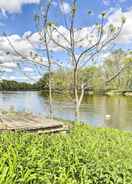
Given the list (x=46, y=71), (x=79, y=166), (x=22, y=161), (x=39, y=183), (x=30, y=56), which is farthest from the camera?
(x=46, y=71)

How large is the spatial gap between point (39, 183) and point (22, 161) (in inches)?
15.5

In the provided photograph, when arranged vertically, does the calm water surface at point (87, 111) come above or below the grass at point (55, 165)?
below

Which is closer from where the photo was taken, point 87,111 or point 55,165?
point 55,165

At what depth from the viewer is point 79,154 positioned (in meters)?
3.43

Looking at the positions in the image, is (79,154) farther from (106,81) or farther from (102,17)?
(106,81)

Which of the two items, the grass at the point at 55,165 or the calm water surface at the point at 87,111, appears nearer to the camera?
the grass at the point at 55,165

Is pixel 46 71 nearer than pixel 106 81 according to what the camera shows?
No

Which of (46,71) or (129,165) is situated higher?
(46,71)

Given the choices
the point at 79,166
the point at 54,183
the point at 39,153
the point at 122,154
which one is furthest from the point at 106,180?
the point at 122,154

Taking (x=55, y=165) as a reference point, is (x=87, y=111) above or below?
below

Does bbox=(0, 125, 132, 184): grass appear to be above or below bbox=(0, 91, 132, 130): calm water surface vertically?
above

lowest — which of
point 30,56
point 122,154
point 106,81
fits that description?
point 122,154

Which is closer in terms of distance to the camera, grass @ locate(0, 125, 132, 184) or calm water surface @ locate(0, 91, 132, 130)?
grass @ locate(0, 125, 132, 184)

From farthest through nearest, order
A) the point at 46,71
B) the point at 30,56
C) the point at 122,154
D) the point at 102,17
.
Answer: the point at 46,71
the point at 30,56
the point at 102,17
the point at 122,154
